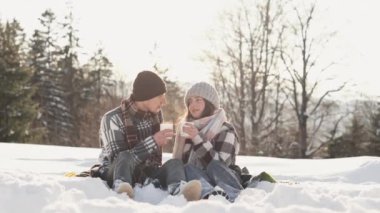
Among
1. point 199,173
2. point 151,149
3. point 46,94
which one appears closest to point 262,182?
point 199,173

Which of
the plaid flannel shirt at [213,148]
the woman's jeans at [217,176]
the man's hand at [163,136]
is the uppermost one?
the man's hand at [163,136]

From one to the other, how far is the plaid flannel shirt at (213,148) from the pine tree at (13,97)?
601 inches

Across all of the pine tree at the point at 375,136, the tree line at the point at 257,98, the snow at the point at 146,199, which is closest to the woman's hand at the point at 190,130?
the snow at the point at 146,199

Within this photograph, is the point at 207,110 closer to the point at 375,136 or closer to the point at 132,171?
the point at 132,171

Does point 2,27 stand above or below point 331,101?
above

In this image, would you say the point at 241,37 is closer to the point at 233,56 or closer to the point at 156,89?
the point at 233,56

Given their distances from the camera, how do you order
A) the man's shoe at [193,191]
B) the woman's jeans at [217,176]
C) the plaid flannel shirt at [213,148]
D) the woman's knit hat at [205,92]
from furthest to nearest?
the woman's knit hat at [205,92]
the plaid flannel shirt at [213,148]
the woman's jeans at [217,176]
the man's shoe at [193,191]

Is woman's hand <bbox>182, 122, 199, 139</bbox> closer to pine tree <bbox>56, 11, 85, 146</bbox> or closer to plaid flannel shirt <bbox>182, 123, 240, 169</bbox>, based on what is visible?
plaid flannel shirt <bbox>182, 123, 240, 169</bbox>

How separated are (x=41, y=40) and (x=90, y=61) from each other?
11.8 ft

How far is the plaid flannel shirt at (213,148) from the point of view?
4.48 m

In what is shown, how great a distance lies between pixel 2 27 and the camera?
20969mm

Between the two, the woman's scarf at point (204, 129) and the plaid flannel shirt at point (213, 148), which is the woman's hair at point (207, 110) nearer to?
the woman's scarf at point (204, 129)

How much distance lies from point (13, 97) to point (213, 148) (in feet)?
51.7

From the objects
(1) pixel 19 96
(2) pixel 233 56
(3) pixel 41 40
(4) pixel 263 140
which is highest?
(3) pixel 41 40
